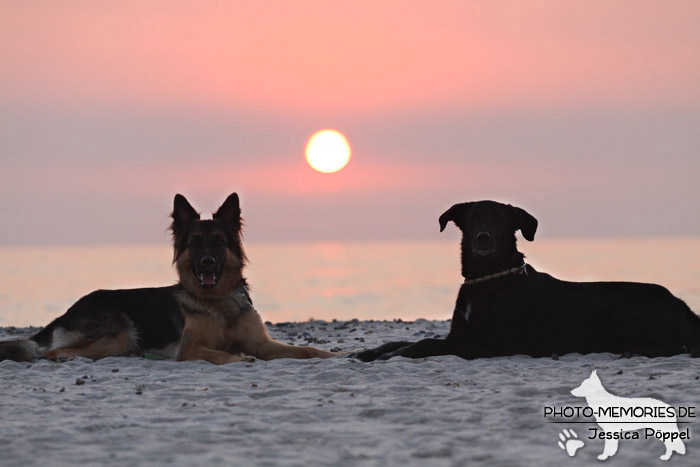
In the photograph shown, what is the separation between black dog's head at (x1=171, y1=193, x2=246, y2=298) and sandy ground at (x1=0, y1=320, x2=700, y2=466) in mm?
1205

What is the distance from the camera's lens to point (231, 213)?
452 inches

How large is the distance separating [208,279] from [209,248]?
0.42 metres

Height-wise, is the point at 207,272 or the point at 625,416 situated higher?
the point at 207,272

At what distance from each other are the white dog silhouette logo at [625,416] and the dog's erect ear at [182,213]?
5.65 m

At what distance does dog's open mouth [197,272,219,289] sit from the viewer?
36.6 feet

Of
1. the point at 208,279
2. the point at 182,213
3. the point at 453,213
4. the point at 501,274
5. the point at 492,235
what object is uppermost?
the point at 182,213

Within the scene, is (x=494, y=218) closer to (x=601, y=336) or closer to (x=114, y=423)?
(x=601, y=336)

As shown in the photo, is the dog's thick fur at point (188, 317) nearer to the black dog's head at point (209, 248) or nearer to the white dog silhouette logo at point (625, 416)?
the black dog's head at point (209, 248)

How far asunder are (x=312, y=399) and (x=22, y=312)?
1833 inches

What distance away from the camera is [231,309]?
11375 millimetres

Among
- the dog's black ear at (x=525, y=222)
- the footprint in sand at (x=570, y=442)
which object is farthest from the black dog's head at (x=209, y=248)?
the footprint in sand at (x=570, y=442)

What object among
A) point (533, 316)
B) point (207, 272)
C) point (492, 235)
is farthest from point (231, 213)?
point (533, 316)

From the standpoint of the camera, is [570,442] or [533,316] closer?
[570,442]

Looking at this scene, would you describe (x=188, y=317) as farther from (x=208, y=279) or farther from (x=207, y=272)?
(x=207, y=272)
